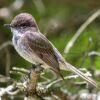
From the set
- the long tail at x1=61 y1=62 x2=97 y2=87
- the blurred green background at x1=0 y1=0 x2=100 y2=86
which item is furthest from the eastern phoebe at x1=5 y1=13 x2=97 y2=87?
the blurred green background at x1=0 y1=0 x2=100 y2=86

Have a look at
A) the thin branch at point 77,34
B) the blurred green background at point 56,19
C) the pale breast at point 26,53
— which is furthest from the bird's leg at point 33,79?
the blurred green background at point 56,19

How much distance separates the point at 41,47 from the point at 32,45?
0.07 meters

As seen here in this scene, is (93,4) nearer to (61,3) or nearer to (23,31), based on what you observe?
(61,3)

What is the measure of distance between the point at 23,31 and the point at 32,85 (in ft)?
1.64

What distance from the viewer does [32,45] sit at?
345 cm

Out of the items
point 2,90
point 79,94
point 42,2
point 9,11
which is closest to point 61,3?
point 42,2

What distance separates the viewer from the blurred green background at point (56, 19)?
5.62 metres

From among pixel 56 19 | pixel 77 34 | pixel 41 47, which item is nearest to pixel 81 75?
pixel 41 47

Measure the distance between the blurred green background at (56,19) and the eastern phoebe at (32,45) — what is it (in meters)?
1.96

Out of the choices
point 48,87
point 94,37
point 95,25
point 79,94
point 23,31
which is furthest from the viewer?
point 95,25

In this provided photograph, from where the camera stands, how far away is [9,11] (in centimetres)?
578

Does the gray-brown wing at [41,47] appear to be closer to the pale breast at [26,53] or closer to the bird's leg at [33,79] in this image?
the pale breast at [26,53]

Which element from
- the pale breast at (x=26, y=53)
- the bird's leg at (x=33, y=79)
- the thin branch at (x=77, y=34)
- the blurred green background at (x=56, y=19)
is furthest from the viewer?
the blurred green background at (x=56, y=19)

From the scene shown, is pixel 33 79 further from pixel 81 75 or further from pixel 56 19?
pixel 56 19
